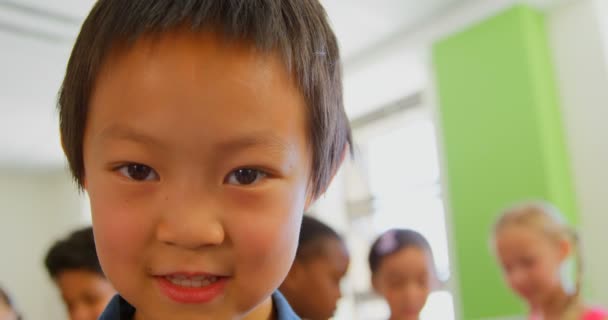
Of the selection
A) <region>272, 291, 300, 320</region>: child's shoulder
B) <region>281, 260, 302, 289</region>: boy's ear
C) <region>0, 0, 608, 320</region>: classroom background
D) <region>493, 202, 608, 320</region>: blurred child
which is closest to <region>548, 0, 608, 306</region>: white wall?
<region>0, 0, 608, 320</region>: classroom background

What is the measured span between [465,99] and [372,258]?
5.75ft

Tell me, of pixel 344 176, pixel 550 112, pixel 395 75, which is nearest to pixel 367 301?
pixel 344 176

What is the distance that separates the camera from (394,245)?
1.49 metres

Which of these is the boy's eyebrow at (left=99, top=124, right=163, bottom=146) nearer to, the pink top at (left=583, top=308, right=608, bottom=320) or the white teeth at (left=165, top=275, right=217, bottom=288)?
the white teeth at (left=165, top=275, right=217, bottom=288)

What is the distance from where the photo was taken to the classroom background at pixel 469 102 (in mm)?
2750

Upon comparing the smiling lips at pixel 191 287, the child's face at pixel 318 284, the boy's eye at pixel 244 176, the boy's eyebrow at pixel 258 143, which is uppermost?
the boy's eyebrow at pixel 258 143

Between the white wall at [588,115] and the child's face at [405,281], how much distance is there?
1.44 meters

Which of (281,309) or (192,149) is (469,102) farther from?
(192,149)

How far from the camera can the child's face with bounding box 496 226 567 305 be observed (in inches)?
57.2

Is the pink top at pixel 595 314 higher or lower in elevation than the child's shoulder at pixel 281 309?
lower

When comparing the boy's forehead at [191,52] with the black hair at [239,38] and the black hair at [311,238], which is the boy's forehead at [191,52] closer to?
the black hair at [239,38]

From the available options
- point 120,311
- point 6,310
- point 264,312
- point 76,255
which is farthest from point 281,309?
point 6,310

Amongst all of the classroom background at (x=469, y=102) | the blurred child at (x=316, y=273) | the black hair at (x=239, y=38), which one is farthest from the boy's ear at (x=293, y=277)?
the classroom background at (x=469, y=102)

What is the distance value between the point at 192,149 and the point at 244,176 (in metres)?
0.04
